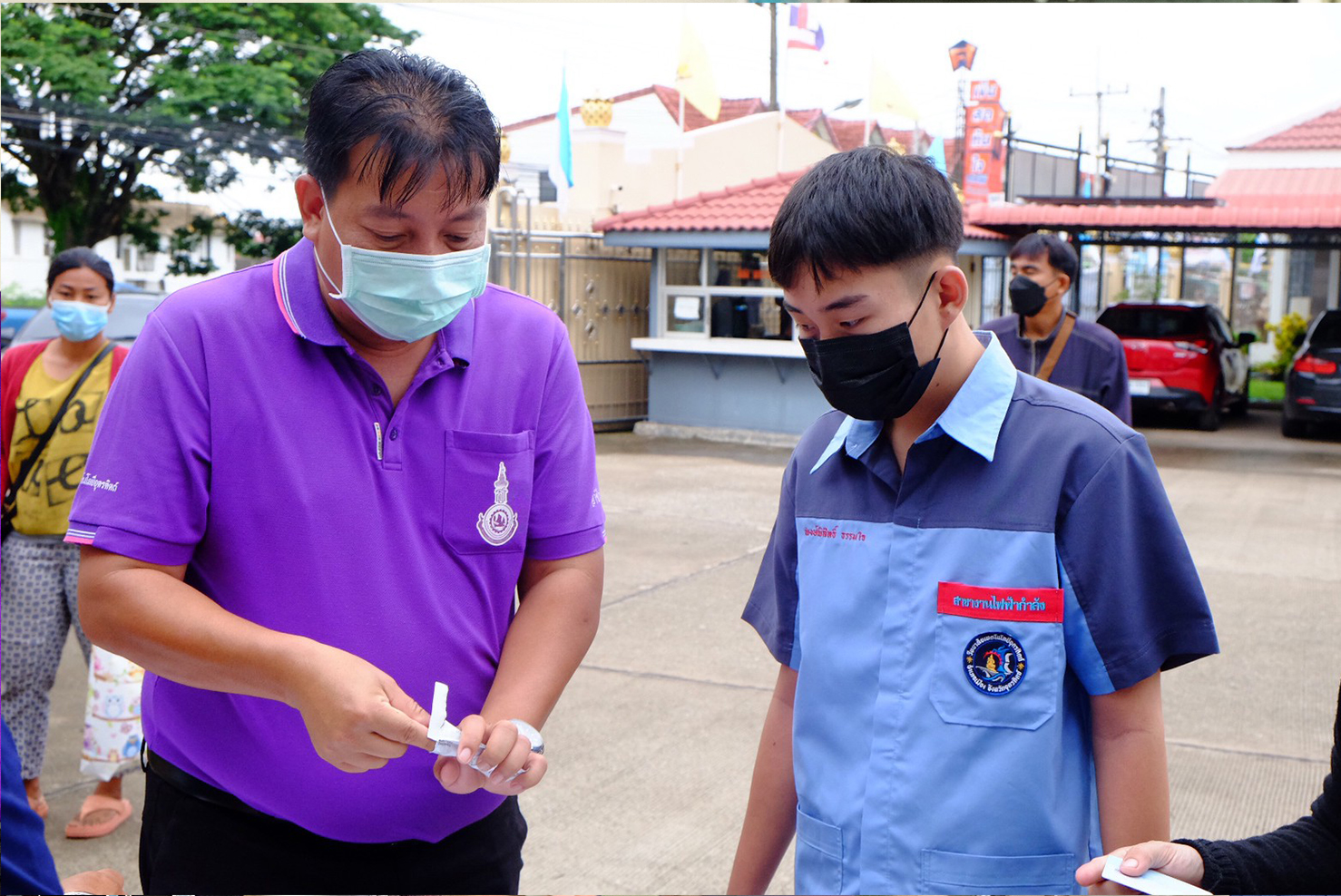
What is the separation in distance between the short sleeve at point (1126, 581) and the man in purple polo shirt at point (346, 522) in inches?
29.3

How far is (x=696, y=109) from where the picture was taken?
2502cm

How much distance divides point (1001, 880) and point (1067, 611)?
0.36 metres

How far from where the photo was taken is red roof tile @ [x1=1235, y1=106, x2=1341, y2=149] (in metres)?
19.8

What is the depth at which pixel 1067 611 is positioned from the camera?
1648 millimetres

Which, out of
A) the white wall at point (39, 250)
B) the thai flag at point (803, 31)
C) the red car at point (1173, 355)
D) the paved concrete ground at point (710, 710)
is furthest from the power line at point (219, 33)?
the white wall at point (39, 250)

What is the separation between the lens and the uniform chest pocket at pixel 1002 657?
1.64m

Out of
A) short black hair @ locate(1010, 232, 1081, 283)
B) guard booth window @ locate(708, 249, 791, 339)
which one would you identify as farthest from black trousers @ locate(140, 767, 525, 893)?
guard booth window @ locate(708, 249, 791, 339)

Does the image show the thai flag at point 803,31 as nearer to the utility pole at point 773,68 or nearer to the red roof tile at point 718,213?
the red roof tile at point 718,213

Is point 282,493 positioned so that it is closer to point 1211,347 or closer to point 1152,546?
point 1152,546

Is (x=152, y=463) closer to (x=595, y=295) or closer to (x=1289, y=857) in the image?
(x=1289, y=857)

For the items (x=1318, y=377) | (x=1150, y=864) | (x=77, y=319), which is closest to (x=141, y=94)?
(x=1318, y=377)

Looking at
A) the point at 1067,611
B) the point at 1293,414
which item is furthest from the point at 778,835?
the point at 1293,414

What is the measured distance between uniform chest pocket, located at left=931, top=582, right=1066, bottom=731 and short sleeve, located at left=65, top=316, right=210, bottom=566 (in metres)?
1.04

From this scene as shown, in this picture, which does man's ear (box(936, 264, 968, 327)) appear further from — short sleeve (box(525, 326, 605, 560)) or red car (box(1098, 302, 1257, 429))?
red car (box(1098, 302, 1257, 429))
